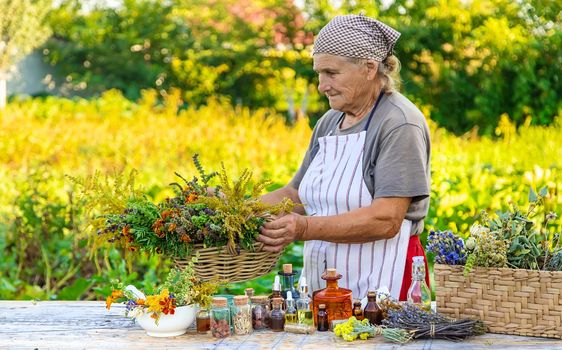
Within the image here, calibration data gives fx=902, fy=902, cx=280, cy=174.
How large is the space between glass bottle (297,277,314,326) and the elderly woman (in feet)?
→ 0.49

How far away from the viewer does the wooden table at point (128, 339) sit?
2.64m

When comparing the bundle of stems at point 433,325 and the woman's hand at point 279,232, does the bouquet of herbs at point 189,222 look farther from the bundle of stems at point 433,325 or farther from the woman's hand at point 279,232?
the bundle of stems at point 433,325

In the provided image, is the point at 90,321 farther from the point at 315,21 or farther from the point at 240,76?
the point at 240,76

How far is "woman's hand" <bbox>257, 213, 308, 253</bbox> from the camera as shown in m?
2.81

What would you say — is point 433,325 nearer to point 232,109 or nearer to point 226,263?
point 226,263

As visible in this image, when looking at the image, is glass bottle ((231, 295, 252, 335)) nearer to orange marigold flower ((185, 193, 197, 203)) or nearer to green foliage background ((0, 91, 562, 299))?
orange marigold flower ((185, 193, 197, 203))

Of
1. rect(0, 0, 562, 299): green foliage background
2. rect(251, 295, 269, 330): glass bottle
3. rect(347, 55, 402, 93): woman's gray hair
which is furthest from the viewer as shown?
rect(0, 0, 562, 299): green foliage background

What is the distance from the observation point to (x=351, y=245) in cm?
314

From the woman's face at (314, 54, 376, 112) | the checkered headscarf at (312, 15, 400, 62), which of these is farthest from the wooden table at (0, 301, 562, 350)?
the checkered headscarf at (312, 15, 400, 62)

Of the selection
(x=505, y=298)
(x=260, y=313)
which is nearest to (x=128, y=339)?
(x=260, y=313)

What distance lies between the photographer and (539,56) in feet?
37.6

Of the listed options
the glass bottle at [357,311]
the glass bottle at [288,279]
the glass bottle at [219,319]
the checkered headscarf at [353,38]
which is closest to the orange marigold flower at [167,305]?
the glass bottle at [219,319]

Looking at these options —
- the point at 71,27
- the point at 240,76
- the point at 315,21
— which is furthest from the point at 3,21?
the point at 315,21

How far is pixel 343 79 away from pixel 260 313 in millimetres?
837
